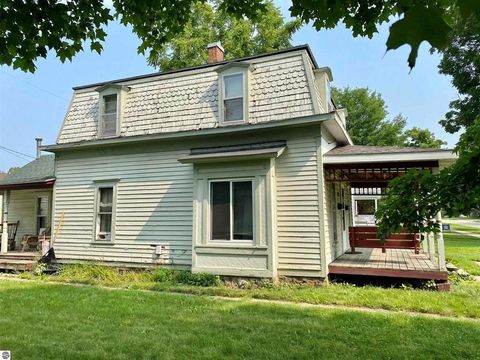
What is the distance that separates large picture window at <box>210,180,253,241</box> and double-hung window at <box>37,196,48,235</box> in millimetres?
9046

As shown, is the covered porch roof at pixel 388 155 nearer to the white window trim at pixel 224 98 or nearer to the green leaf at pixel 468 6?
the white window trim at pixel 224 98

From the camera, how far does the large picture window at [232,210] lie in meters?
8.87

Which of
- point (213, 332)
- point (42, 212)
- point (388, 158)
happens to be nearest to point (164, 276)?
point (213, 332)

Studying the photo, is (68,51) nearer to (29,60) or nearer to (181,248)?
(29,60)

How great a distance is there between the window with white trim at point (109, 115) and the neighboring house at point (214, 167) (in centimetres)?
4

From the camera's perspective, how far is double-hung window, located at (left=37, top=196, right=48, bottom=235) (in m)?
14.5

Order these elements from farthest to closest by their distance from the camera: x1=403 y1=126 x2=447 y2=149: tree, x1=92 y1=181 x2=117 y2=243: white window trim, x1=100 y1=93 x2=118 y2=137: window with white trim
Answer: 1. x1=403 y1=126 x2=447 y2=149: tree
2. x1=100 y1=93 x2=118 y2=137: window with white trim
3. x1=92 y1=181 x2=117 y2=243: white window trim

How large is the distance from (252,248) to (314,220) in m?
1.65

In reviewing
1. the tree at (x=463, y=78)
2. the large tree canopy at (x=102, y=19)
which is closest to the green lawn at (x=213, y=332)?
the large tree canopy at (x=102, y=19)

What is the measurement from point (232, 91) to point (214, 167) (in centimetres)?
224

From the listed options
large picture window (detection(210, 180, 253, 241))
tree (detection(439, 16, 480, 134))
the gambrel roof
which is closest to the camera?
large picture window (detection(210, 180, 253, 241))

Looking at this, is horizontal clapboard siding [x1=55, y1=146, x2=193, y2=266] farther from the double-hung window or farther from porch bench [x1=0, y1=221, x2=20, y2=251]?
porch bench [x1=0, y1=221, x2=20, y2=251]

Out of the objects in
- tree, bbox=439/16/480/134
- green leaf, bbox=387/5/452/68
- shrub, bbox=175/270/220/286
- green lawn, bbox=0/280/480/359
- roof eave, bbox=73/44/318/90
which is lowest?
green lawn, bbox=0/280/480/359

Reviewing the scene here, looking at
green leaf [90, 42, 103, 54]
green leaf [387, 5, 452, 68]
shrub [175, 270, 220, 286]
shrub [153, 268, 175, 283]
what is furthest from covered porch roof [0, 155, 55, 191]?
green leaf [387, 5, 452, 68]
